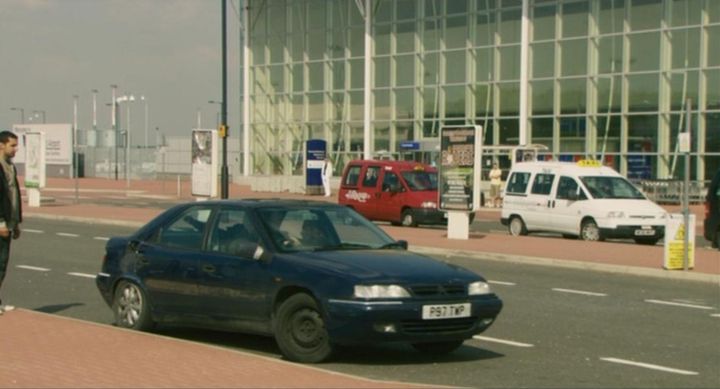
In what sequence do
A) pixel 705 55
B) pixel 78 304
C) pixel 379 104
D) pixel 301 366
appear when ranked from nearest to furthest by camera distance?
1. pixel 301 366
2. pixel 78 304
3. pixel 705 55
4. pixel 379 104

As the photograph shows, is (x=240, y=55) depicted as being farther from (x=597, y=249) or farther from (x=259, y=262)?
(x=259, y=262)

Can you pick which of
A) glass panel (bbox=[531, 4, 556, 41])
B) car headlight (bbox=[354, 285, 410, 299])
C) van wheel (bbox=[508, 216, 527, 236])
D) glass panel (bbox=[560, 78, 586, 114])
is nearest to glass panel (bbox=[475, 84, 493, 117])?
glass panel (bbox=[531, 4, 556, 41])

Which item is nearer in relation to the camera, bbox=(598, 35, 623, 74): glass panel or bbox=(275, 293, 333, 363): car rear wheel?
bbox=(275, 293, 333, 363): car rear wheel

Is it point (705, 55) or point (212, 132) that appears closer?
point (212, 132)

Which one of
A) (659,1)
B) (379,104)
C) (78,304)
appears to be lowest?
(78,304)

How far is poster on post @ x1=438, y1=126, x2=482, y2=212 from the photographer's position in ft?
83.8

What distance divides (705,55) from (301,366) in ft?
128

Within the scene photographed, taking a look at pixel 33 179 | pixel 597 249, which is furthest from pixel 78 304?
pixel 33 179

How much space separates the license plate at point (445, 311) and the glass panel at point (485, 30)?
44.3m

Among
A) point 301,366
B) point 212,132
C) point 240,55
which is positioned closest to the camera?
point 301,366

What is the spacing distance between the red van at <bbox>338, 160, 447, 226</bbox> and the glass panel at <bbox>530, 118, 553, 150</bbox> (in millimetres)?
19144

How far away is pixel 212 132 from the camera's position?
33.2m

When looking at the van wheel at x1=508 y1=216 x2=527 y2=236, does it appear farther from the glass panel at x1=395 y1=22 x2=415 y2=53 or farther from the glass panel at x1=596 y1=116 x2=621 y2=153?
the glass panel at x1=395 y1=22 x2=415 y2=53

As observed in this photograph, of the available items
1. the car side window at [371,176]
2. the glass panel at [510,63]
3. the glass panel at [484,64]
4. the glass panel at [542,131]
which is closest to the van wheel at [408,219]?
the car side window at [371,176]
